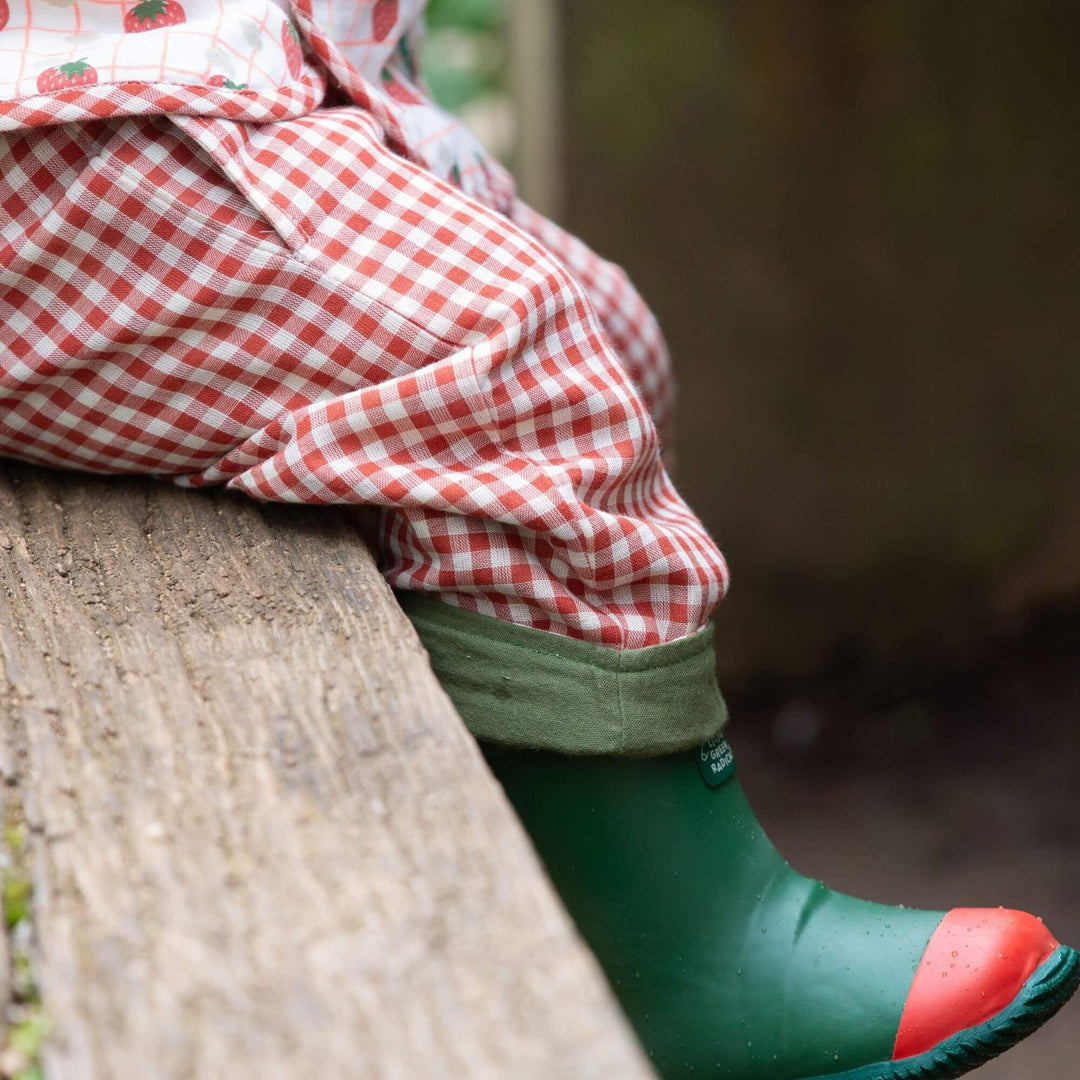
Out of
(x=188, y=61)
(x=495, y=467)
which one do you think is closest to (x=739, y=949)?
(x=495, y=467)

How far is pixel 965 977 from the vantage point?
0.71 meters

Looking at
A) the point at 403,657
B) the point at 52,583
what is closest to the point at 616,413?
the point at 403,657

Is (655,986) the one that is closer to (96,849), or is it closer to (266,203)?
(96,849)

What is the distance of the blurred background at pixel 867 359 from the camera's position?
209cm

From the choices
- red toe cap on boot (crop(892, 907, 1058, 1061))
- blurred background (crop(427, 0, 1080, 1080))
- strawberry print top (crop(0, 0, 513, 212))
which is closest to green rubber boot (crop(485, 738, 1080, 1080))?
red toe cap on boot (crop(892, 907, 1058, 1061))

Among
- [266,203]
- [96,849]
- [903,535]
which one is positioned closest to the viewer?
[96,849]

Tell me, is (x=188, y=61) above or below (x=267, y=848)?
above

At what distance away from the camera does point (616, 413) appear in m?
0.70

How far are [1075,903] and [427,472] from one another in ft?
5.50

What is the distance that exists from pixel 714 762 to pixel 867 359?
1.75 meters

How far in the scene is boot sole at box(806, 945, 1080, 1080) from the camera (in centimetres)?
70

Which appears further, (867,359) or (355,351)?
(867,359)

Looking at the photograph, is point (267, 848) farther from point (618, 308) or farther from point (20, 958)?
point (618, 308)

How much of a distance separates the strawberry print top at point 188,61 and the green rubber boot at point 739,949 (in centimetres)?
40
